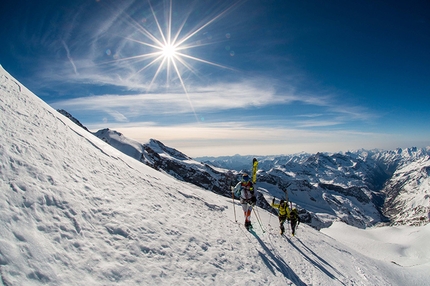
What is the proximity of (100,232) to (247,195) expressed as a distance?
8653 millimetres

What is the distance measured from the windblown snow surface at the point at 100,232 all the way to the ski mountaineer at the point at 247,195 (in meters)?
0.96

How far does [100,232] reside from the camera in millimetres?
6422

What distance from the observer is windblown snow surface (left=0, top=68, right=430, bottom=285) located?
495 cm

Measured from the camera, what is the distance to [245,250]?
31.8 ft

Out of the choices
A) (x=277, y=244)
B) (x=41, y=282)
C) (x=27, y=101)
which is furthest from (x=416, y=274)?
(x=27, y=101)

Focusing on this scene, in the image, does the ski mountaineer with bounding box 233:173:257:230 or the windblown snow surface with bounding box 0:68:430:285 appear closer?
the windblown snow surface with bounding box 0:68:430:285

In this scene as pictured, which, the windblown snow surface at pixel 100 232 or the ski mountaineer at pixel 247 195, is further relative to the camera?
the ski mountaineer at pixel 247 195

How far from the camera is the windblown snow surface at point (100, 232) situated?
16.2ft

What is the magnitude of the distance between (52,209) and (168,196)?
757 cm

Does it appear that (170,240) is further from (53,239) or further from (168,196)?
(168,196)

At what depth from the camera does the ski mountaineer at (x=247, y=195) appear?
12867 mm

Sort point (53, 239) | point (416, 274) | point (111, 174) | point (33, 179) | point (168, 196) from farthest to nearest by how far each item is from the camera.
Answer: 1. point (416, 274)
2. point (168, 196)
3. point (111, 174)
4. point (33, 179)
5. point (53, 239)

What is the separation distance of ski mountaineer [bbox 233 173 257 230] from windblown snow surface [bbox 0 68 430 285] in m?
0.96

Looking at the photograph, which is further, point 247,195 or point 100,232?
point 247,195
